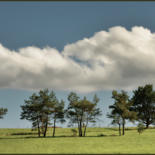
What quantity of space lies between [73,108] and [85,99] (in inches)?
171

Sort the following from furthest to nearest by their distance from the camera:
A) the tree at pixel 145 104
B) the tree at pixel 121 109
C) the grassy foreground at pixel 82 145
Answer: the tree at pixel 145 104
the tree at pixel 121 109
the grassy foreground at pixel 82 145

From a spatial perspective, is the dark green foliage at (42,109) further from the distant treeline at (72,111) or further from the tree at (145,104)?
the tree at (145,104)

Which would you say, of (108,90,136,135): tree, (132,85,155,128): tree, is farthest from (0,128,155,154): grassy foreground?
(132,85,155,128): tree

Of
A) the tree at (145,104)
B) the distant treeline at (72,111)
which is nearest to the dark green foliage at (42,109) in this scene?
the distant treeline at (72,111)

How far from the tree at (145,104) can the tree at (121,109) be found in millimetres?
26957

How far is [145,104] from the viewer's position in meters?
93.2

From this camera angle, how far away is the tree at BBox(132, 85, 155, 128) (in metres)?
91.9

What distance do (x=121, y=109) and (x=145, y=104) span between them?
32.2 meters

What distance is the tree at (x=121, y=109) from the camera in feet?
213

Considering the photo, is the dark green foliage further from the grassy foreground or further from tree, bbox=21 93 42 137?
the grassy foreground

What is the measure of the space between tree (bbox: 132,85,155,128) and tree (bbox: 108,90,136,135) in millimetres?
26957

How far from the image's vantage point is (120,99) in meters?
66.3

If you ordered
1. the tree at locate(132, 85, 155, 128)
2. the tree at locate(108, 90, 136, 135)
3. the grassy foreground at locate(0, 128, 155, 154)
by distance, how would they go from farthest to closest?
the tree at locate(132, 85, 155, 128) → the tree at locate(108, 90, 136, 135) → the grassy foreground at locate(0, 128, 155, 154)

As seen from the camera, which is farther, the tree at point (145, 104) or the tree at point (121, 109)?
the tree at point (145, 104)
